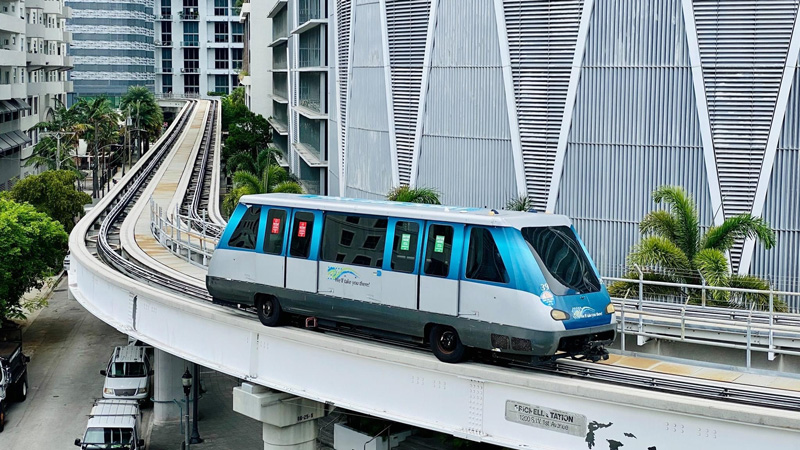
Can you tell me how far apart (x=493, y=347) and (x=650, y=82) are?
55.9 feet

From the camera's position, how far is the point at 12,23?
85125 millimetres

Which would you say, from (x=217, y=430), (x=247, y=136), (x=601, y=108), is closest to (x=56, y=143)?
(x=247, y=136)

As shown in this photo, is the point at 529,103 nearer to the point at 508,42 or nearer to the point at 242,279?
the point at 508,42

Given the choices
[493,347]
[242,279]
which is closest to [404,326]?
[493,347]

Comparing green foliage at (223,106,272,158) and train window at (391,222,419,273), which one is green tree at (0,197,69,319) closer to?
train window at (391,222,419,273)

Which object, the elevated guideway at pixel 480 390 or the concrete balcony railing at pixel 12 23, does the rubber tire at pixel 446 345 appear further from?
the concrete balcony railing at pixel 12 23

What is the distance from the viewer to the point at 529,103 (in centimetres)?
3494

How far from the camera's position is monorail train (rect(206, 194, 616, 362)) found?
57.6ft

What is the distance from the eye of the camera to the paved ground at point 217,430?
33.1 metres

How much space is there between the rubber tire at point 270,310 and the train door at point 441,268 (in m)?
4.03

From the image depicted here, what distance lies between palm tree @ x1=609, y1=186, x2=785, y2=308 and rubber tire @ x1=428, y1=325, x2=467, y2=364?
752 centimetres

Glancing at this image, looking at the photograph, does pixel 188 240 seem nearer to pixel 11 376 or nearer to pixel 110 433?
pixel 110 433

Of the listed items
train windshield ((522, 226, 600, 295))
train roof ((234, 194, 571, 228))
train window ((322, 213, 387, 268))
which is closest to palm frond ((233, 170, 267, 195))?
train roof ((234, 194, 571, 228))

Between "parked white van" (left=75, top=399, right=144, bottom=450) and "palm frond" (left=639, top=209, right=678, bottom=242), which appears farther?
"parked white van" (left=75, top=399, right=144, bottom=450)
